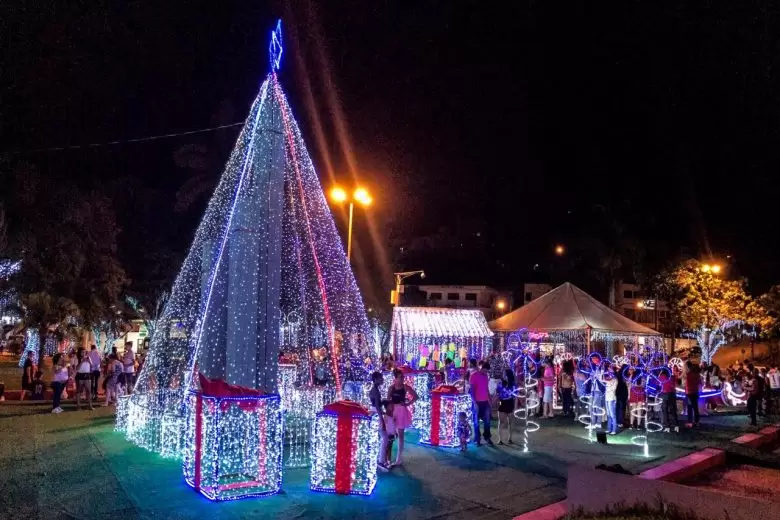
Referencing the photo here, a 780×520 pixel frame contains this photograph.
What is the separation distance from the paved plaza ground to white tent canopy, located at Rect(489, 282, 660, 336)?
6853 mm

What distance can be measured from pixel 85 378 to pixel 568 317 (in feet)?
45.0

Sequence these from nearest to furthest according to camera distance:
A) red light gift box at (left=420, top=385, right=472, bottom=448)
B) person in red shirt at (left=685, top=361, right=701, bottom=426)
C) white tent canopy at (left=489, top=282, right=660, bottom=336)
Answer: red light gift box at (left=420, top=385, right=472, bottom=448), person in red shirt at (left=685, top=361, right=701, bottom=426), white tent canopy at (left=489, top=282, right=660, bottom=336)

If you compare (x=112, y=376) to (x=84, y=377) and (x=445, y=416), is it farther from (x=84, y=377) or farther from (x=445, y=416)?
(x=445, y=416)

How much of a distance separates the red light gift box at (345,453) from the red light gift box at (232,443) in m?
0.53

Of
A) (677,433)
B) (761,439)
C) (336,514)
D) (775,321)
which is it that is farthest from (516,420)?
(775,321)

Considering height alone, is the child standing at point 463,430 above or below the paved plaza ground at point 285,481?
above

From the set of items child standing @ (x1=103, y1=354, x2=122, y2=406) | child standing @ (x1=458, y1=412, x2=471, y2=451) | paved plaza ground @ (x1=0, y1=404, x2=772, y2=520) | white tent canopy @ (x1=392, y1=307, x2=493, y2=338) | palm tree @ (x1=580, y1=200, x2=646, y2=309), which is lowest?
paved plaza ground @ (x1=0, y1=404, x2=772, y2=520)

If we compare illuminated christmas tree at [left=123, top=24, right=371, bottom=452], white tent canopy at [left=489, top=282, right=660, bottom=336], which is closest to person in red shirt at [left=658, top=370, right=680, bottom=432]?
white tent canopy at [left=489, top=282, right=660, bottom=336]

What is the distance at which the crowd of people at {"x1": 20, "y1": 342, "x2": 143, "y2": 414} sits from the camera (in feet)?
50.2

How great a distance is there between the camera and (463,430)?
1143cm

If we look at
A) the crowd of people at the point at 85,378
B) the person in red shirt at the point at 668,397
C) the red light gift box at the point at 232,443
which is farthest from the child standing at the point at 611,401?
the crowd of people at the point at 85,378

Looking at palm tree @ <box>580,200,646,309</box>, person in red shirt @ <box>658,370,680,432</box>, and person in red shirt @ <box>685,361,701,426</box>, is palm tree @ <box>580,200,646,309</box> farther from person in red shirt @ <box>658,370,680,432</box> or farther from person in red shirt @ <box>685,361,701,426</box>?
person in red shirt @ <box>658,370,680,432</box>

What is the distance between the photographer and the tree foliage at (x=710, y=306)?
33.7 meters

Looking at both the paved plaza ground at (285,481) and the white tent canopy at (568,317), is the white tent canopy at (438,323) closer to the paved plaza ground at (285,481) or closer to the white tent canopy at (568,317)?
the white tent canopy at (568,317)
